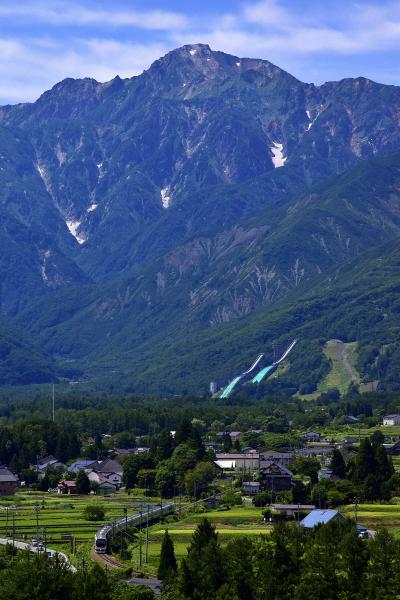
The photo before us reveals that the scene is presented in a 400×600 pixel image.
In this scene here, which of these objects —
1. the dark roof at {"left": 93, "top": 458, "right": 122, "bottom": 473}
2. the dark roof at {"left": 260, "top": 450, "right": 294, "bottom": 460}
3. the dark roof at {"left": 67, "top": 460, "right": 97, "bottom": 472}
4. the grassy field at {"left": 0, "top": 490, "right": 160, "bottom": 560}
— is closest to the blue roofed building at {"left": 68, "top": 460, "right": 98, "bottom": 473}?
the dark roof at {"left": 67, "top": 460, "right": 97, "bottom": 472}

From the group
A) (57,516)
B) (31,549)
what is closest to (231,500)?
(57,516)

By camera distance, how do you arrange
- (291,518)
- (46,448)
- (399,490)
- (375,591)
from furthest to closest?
(46,448) → (399,490) → (291,518) → (375,591)

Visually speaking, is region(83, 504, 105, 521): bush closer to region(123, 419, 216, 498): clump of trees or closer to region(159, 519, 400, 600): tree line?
region(123, 419, 216, 498): clump of trees

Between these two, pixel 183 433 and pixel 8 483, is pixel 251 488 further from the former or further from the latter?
pixel 8 483

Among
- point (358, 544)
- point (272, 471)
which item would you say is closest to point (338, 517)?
point (358, 544)

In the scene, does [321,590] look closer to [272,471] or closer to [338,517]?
[338,517]

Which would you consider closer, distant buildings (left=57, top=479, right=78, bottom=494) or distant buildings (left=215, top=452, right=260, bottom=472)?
distant buildings (left=57, top=479, right=78, bottom=494)
